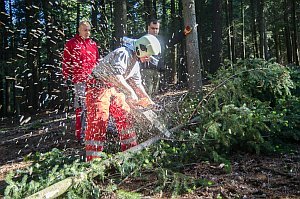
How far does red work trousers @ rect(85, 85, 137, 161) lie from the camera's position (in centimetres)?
409

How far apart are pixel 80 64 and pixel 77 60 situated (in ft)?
0.29

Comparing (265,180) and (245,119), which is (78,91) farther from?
(265,180)

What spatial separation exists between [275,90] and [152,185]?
107 inches

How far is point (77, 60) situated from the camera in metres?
5.48

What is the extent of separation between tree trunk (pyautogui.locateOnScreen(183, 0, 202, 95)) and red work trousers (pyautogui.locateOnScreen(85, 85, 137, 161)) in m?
2.37

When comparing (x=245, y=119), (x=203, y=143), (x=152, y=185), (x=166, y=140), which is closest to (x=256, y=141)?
(x=245, y=119)

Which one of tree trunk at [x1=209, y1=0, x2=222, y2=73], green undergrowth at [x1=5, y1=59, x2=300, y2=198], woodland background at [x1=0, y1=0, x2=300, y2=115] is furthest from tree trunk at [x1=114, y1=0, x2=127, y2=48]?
tree trunk at [x1=209, y1=0, x2=222, y2=73]

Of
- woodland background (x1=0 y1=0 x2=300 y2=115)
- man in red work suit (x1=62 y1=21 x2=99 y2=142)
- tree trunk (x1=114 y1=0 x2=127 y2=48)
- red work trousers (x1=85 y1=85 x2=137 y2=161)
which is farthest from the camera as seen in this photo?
woodland background (x1=0 y1=0 x2=300 y2=115)

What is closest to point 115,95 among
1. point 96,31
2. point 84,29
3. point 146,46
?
point 146,46

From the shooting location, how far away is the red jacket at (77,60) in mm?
5406

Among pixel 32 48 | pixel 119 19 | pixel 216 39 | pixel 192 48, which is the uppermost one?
pixel 32 48

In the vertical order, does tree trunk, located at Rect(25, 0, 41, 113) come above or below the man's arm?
above

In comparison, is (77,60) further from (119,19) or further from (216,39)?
(216,39)

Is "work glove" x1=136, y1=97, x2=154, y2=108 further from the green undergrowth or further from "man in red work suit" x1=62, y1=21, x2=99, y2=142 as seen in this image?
"man in red work suit" x1=62, y1=21, x2=99, y2=142
